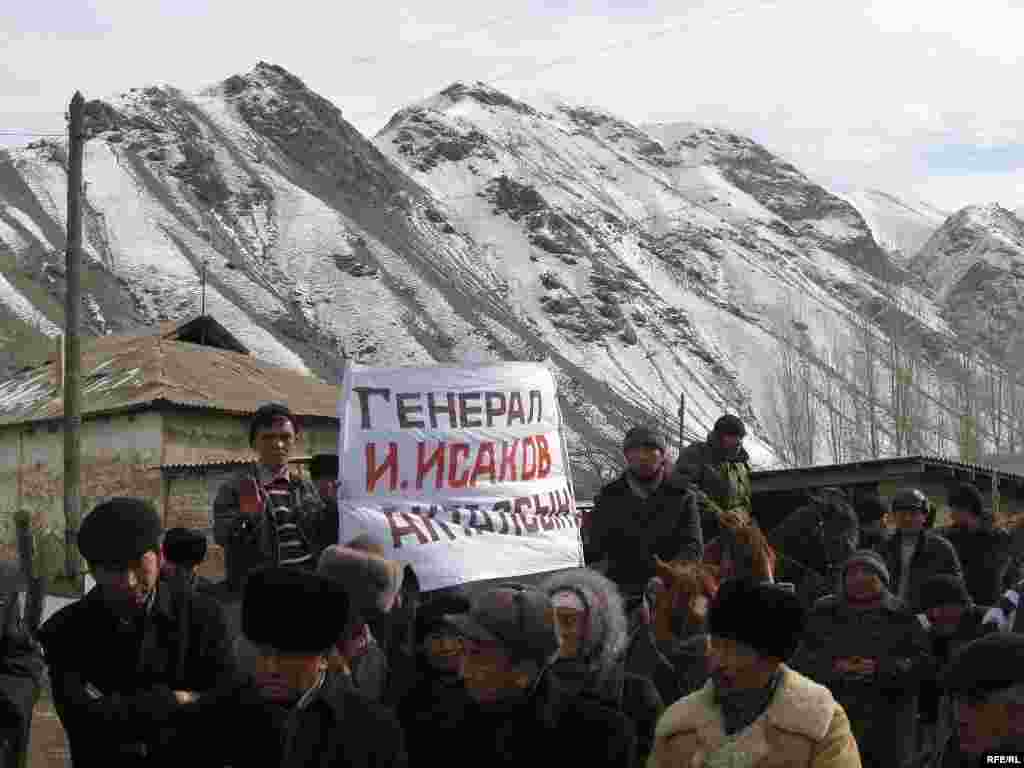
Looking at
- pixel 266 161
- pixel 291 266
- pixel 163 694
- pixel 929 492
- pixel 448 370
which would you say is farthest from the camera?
pixel 266 161

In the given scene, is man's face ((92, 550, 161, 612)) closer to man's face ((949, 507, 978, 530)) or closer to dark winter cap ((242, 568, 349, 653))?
dark winter cap ((242, 568, 349, 653))

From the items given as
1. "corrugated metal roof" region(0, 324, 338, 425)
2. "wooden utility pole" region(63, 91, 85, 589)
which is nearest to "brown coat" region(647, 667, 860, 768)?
"wooden utility pole" region(63, 91, 85, 589)

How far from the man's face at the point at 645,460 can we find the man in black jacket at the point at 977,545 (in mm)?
2139

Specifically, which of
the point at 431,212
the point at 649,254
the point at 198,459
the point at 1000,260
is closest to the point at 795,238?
the point at 1000,260

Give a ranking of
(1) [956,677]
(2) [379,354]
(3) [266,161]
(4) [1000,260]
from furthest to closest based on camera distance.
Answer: (4) [1000,260], (3) [266,161], (2) [379,354], (1) [956,677]

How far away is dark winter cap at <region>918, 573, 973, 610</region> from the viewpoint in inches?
278

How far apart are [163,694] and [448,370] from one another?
313 centimetres

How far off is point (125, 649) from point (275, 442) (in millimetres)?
1899

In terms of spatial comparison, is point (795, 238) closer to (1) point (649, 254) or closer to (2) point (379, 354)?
(1) point (649, 254)

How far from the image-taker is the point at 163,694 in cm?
445

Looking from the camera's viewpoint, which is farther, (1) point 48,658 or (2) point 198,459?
(2) point 198,459

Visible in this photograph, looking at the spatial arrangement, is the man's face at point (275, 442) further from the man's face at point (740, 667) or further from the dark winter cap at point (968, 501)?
the dark winter cap at point (968, 501)

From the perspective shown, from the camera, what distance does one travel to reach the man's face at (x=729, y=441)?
8.40m

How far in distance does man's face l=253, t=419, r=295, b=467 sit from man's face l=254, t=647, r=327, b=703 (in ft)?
8.71
